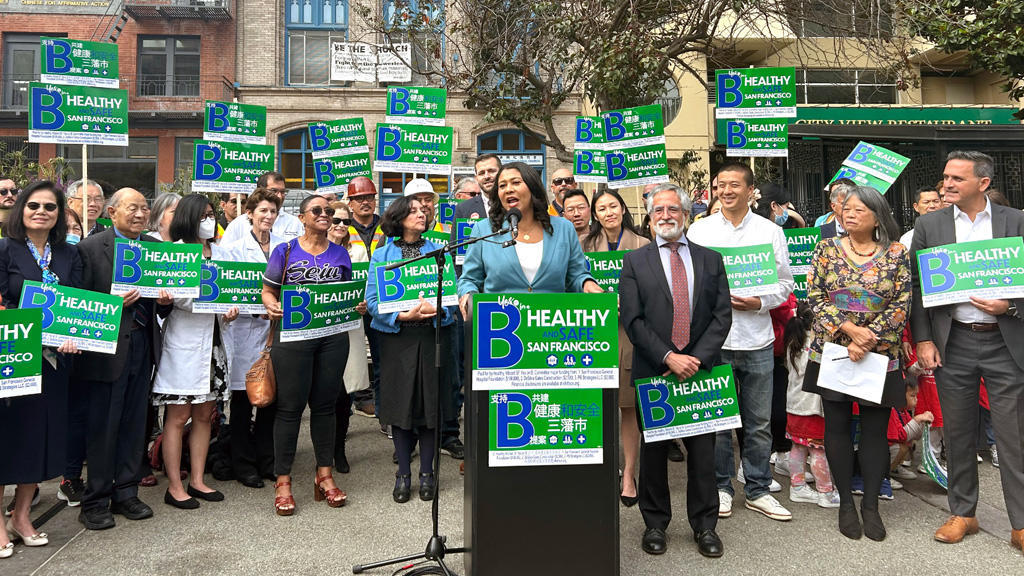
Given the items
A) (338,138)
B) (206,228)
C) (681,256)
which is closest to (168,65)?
(338,138)

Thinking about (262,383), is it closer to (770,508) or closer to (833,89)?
(770,508)

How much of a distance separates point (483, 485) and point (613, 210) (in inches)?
108

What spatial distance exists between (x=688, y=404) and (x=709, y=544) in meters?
0.82

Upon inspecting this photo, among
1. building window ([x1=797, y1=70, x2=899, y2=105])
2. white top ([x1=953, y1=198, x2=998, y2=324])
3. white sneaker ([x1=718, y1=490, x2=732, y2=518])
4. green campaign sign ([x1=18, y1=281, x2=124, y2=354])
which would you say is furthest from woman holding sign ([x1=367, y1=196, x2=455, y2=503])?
building window ([x1=797, y1=70, x2=899, y2=105])

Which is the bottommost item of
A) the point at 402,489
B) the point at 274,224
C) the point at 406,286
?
the point at 402,489

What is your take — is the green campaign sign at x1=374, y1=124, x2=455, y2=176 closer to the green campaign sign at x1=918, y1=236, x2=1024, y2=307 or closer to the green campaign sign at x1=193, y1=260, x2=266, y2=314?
the green campaign sign at x1=193, y1=260, x2=266, y2=314

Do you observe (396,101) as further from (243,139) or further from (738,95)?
(738,95)

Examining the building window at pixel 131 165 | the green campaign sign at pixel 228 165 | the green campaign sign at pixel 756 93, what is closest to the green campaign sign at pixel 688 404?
the green campaign sign at pixel 756 93

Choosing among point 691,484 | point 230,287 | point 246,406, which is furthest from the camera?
point 246,406

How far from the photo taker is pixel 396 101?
774 centimetres

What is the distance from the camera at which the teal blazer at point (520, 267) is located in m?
3.92

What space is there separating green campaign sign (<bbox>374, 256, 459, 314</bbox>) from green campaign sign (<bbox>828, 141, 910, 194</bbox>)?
13.6ft

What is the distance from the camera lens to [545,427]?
10.5 feet

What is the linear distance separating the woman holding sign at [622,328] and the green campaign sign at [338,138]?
3.61 metres
